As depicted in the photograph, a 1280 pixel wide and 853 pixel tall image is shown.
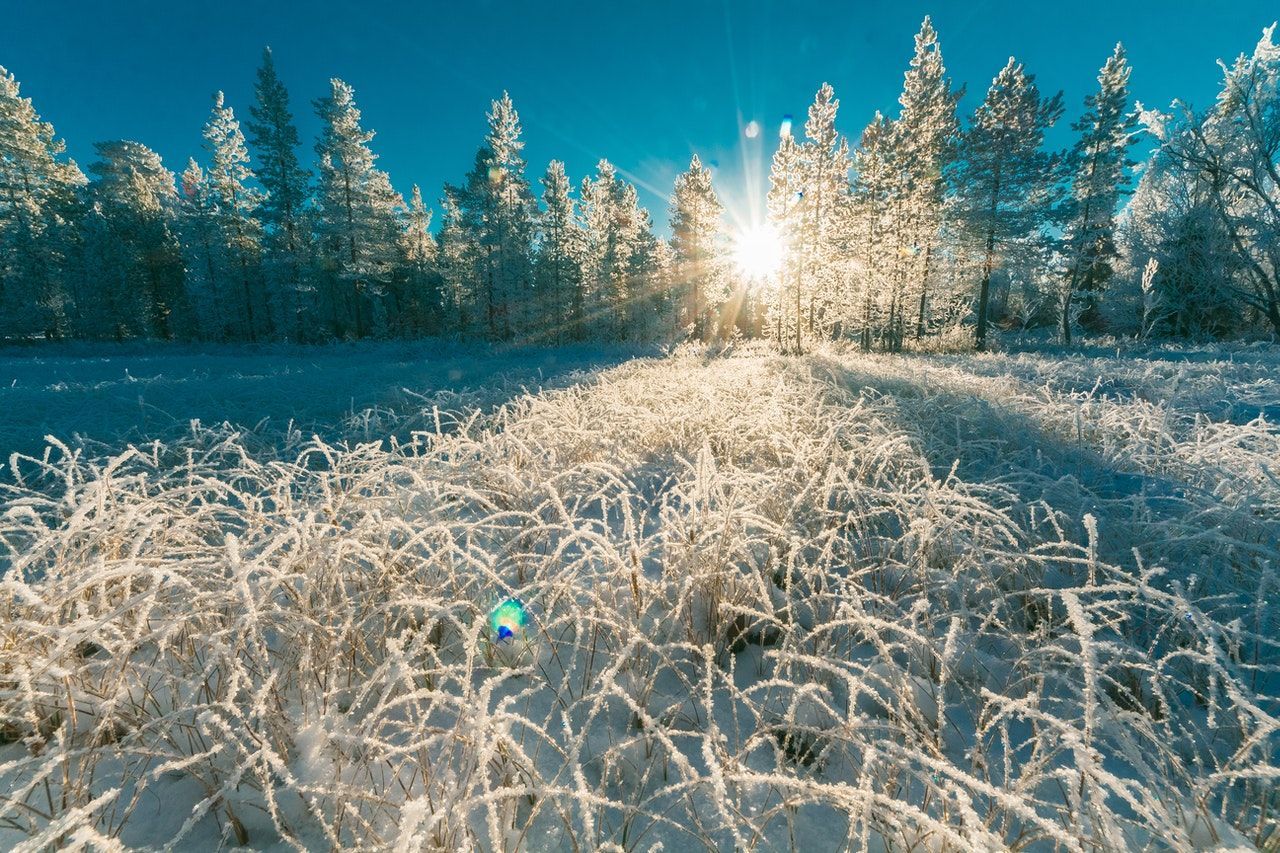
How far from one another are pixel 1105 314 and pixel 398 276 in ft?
146

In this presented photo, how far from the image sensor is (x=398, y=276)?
38.7 metres

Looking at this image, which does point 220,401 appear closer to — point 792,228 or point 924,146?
point 792,228

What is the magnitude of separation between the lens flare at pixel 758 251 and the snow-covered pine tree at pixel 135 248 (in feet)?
105

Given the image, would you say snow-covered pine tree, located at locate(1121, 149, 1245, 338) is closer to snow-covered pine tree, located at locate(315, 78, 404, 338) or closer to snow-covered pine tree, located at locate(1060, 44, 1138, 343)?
snow-covered pine tree, located at locate(1060, 44, 1138, 343)

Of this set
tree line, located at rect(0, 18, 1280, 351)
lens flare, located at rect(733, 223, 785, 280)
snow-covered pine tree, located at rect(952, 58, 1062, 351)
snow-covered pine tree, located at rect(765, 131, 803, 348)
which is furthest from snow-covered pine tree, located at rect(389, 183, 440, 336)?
snow-covered pine tree, located at rect(952, 58, 1062, 351)

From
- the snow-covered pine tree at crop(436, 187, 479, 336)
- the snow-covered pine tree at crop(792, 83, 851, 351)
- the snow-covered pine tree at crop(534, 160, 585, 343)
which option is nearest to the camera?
the snow-covered pine tree at crop(792, 83, 851, 351)

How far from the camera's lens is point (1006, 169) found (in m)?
19.2

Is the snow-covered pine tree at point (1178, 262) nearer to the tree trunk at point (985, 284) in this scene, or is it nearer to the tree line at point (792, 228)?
the tree line at point (792, 228)

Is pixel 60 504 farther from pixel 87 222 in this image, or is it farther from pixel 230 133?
pixel 87 222

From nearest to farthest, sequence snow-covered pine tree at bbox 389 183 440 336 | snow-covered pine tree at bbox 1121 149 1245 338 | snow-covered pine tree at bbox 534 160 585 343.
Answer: snow-covered pine tree at bbox 1121 149 1245 338, snow-covered pine tree at bbox 534 160 585 343, snow-covered pine tree at bbox 389 183 440 336

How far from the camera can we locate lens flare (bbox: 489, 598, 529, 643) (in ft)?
6.20

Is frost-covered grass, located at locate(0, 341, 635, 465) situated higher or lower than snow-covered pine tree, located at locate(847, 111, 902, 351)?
lower

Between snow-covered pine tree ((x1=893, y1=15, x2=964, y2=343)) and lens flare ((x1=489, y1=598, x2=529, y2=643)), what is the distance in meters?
24.4

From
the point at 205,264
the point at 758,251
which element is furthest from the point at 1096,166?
the point at 205,264
